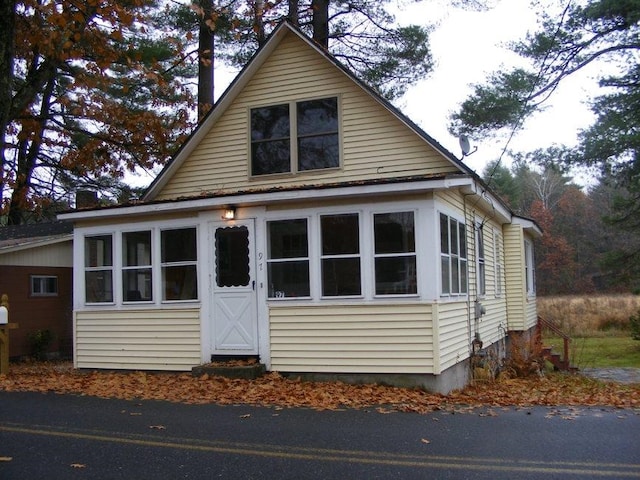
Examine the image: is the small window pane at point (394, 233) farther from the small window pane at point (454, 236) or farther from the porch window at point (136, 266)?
the porch window at point (136, 266)

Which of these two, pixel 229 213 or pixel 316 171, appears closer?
pixel 229 213

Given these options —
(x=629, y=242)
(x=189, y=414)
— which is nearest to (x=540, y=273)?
(x=629, y=242)

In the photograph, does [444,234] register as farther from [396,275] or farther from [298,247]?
[298,247]

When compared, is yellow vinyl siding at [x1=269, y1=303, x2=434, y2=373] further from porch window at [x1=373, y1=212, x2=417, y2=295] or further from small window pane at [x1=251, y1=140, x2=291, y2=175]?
small window pane at [x1=251, y1=140, x2=291, y2=175]

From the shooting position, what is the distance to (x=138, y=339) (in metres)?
11.7

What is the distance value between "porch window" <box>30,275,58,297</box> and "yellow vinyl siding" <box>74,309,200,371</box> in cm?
537

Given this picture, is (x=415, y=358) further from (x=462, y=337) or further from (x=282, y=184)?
(x=282, y=184)

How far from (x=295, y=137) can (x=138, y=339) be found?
4.92 m

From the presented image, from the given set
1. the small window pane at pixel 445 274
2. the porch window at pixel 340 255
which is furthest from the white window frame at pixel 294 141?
the small window pane at pixel 445 274

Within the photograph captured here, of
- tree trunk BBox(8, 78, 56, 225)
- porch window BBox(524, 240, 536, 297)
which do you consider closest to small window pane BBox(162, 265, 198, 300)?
porch window BBox(524, 240, 536, 297)

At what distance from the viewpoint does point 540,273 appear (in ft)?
185

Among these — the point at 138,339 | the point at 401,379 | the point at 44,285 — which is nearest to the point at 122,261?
the point at 138,339

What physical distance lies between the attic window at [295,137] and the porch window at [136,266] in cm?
272

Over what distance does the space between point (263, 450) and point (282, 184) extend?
23.3 feet
